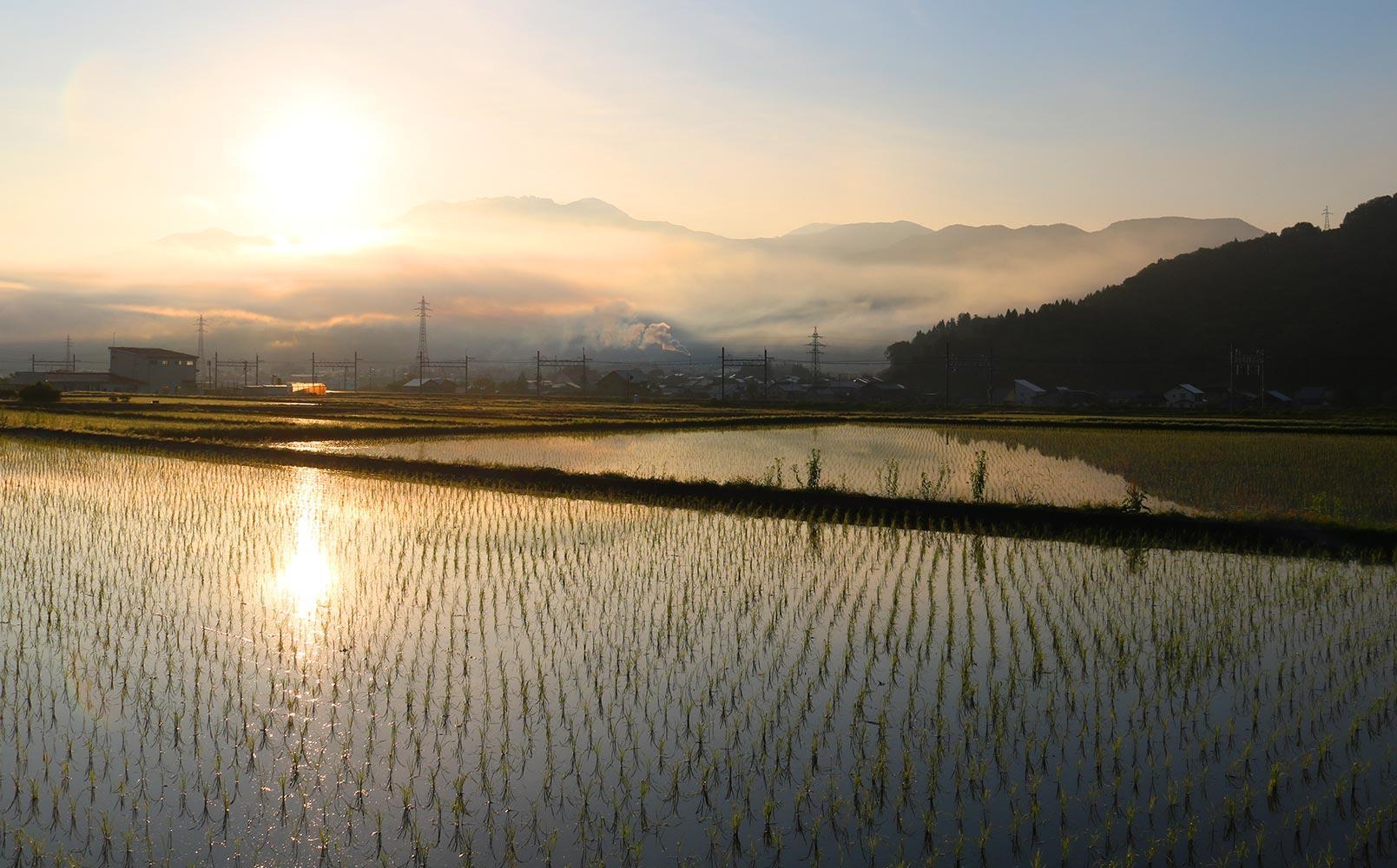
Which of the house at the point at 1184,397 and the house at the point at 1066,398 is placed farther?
the house at the point at 1066,398

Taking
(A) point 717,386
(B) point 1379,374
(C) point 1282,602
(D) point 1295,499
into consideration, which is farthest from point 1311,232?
(C) point 1282,602

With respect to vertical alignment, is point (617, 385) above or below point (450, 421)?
above

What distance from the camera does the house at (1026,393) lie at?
69200mm

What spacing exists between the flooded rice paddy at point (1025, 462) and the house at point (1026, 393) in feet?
134

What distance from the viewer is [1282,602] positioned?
7938 millimetres

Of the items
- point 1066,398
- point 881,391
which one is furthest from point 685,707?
point 881,391

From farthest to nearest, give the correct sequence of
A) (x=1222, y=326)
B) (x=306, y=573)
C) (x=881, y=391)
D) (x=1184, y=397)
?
1. (x=881, y=391)
2. (x=1222, y=326)
3. (x=1184, y=397)
4. (x=306, y=573)

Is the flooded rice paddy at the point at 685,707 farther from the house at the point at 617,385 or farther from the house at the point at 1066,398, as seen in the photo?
the house at the point at 617,385

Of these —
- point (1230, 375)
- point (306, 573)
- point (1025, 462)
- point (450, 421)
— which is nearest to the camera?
point (306, 573)

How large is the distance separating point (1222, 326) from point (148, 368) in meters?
73.0

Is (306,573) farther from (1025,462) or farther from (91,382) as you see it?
(91,382)

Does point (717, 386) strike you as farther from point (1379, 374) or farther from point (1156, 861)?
point (1156, 861)

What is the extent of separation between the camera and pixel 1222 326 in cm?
6850

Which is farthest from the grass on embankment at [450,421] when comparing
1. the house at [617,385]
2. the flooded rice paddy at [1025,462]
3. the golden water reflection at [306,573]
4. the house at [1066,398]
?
the house at [617,385]
